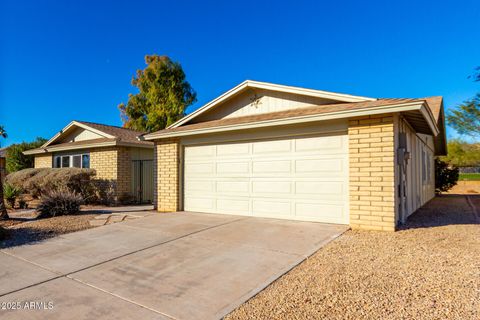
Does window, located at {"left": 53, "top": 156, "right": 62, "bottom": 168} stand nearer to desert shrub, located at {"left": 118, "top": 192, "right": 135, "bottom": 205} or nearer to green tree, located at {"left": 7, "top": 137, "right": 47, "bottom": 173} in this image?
desert shrub, located at {"left": 118, "top": 192, "right": 135, "bottom": 205}

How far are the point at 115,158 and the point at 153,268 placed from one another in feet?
30.9

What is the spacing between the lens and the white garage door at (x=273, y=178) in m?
6.49

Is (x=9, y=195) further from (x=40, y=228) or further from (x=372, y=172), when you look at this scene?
(x=372, y=172)

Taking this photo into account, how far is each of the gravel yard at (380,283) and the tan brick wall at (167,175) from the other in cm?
569

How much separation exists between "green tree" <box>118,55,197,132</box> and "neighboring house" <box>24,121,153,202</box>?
9.37 meters

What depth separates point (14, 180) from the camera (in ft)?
42.2

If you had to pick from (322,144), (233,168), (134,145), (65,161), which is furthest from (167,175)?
(65,161)

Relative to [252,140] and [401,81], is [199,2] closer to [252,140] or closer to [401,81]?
[252,140]

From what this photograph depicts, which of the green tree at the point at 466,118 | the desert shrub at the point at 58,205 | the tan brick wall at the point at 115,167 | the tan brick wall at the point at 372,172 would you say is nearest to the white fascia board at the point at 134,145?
the tan brick wall at the point at 115,167

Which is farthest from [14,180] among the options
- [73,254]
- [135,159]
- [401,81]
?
[401,81]

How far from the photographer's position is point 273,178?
7.38 meters

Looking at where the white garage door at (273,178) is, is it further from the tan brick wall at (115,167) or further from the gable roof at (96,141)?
the tan brick wall at (115,167)

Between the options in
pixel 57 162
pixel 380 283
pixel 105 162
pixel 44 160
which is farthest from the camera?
pixel 44 160

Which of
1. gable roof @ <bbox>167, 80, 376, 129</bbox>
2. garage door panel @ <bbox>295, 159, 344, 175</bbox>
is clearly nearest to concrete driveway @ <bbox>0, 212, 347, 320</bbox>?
garage door panel @ <bbox>295, 159, 344, 175</bbox>
